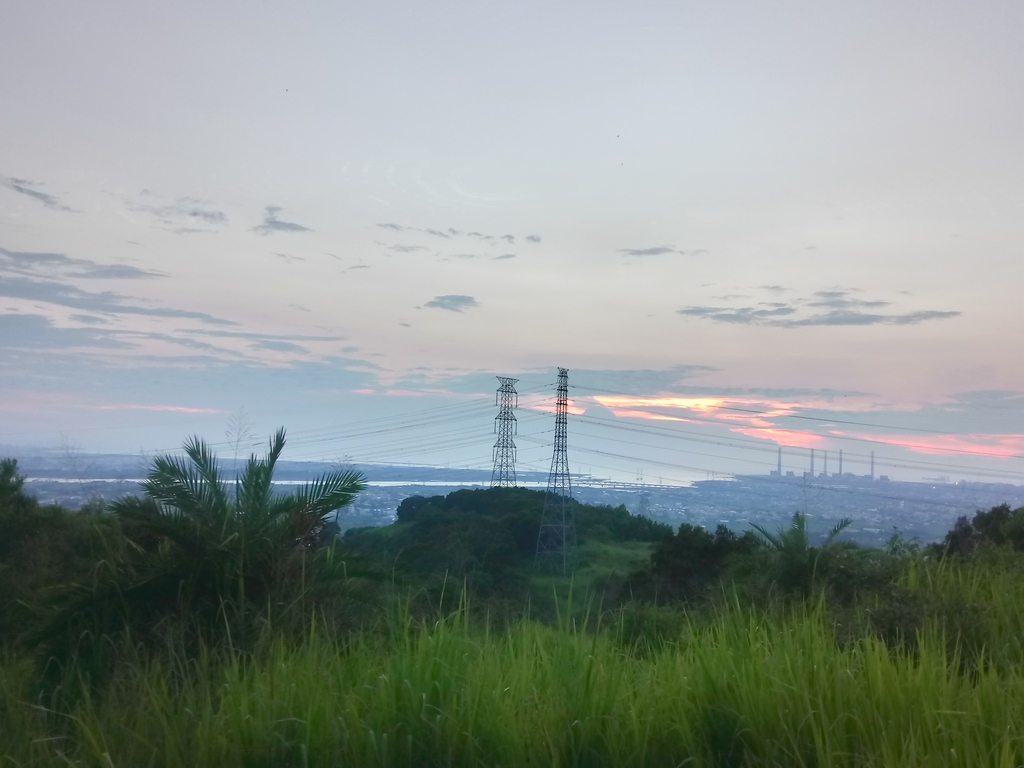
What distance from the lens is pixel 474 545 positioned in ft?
99.1

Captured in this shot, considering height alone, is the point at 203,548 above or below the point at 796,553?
above

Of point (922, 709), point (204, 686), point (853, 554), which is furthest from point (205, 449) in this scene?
point (853, 554)

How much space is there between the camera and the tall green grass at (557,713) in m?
4.12

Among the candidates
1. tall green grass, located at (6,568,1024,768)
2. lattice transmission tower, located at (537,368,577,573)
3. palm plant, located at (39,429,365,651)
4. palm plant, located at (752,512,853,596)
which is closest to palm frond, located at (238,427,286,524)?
palm plant, located at (39,429,365,651)

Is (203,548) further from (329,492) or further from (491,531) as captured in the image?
(491,531)

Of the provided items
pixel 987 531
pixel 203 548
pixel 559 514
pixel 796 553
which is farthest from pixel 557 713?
pixel 559 514

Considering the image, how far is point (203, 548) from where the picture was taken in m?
7.66

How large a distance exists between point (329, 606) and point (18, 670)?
2972 mm

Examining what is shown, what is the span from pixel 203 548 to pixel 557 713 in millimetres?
4485

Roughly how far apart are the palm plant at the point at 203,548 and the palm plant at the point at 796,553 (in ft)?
21.8

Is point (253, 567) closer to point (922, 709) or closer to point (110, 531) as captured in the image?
point (110, 531)

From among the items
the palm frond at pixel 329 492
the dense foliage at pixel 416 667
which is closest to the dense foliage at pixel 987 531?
the dense foliage at pixel 416 667

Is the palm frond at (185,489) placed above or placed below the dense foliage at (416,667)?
above

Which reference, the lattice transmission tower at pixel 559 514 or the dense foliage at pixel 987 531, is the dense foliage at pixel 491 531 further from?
the dense foliage at pixel 987 531
